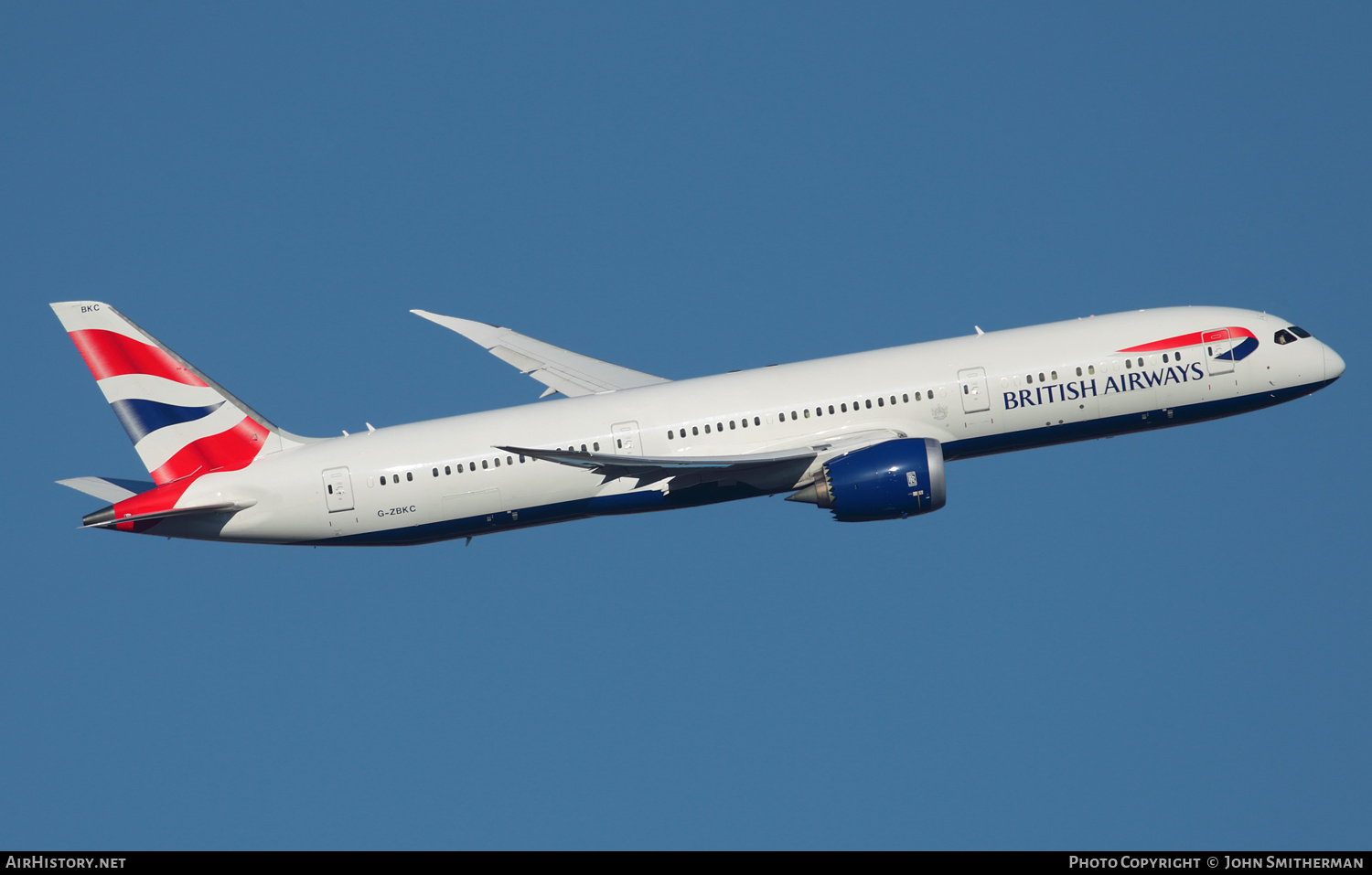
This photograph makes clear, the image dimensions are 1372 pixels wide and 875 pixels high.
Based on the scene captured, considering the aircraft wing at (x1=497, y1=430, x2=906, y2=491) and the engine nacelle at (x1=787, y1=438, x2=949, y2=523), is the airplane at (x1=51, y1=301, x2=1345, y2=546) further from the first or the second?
the engine nacelle at (x1=787, y1=438, x2=949, y2=523)

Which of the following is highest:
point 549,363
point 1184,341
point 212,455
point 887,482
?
point 549,363

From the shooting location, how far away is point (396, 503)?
161ft

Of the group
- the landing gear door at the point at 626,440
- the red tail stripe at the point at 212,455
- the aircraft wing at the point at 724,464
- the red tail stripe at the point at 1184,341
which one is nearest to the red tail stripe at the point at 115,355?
the red tail stripe at the point at 212,455

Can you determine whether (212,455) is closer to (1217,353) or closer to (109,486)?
(109,486)

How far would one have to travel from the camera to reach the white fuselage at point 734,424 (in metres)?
48.4

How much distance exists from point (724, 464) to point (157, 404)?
19.6 m

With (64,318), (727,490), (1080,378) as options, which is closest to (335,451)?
(64,318)

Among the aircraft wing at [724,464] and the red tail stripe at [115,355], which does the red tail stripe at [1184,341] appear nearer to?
the aircraft wing at [724,464]

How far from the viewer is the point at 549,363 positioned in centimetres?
5625

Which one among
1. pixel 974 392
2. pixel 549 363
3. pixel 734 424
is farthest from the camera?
pixel 549 363

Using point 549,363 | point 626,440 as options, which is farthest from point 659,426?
point 549,363

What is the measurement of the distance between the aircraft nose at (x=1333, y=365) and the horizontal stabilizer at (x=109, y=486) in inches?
1596

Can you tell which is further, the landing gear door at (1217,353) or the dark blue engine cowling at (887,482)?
the landing gear door at (1217,353)

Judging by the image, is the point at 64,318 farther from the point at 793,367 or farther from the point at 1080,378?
the point at 1080,378
